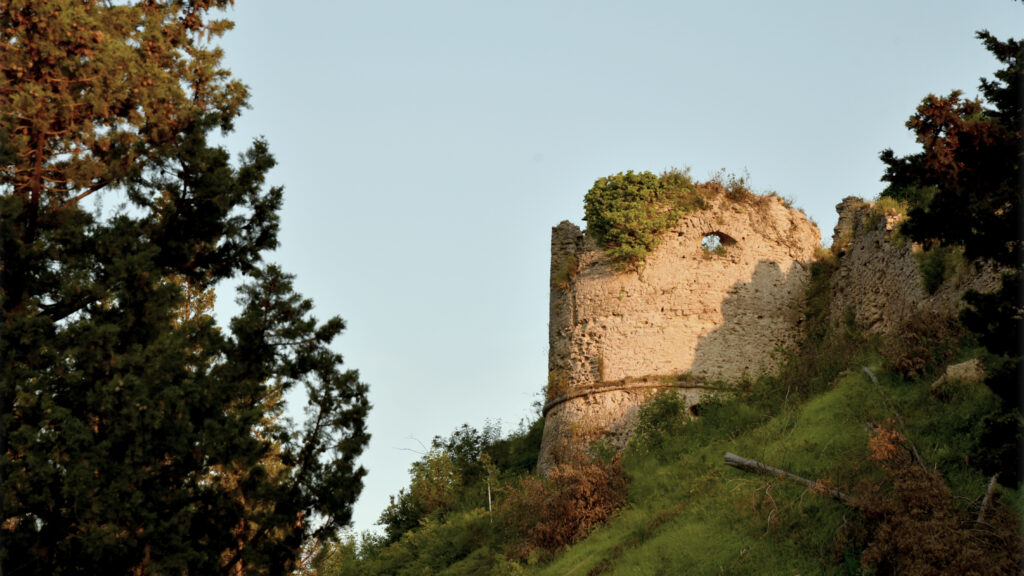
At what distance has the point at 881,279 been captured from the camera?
18000 millimetres

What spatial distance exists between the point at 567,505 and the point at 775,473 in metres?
3.97

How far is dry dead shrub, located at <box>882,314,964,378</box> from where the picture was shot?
13859mm

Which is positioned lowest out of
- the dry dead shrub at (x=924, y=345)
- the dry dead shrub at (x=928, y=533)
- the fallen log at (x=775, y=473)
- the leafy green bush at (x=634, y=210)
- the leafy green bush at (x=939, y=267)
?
the dry dead shrub at (x=928, y=533)

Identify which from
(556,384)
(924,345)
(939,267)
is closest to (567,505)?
(556,384)

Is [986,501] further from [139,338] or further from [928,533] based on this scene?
[139,338]

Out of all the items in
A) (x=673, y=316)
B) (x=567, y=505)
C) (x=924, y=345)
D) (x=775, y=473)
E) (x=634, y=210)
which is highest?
(x=634, y=210)

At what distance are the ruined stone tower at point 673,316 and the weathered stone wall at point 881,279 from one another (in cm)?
100

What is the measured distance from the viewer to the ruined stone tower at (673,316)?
19.3 m

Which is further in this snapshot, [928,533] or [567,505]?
[567,505]

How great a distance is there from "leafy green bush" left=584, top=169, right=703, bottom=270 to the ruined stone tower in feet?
0.86

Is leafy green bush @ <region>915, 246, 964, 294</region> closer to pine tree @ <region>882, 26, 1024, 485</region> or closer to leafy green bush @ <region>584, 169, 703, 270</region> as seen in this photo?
leafy green bush @ <region>584, 169, 703, 270</region>

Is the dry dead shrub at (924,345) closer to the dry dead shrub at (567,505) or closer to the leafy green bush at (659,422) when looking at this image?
the leafy green bush at (659,422)

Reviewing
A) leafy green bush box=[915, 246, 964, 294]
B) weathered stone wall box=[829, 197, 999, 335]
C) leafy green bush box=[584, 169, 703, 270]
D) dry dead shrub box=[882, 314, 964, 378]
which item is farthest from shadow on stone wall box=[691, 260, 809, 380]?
dry dead shrub box=[882, 314, 964, 378]

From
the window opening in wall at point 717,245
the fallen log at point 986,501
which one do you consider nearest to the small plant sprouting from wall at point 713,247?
the window opening in wall at point 717,245
